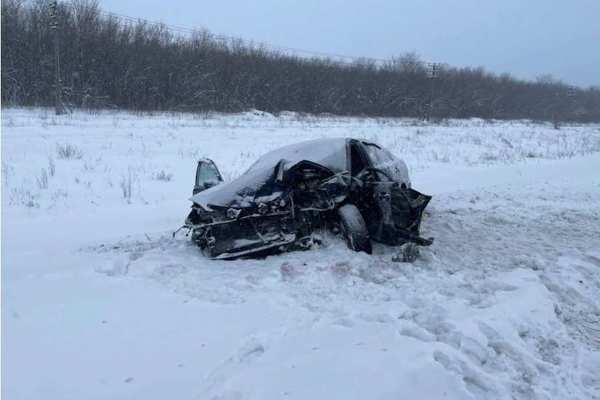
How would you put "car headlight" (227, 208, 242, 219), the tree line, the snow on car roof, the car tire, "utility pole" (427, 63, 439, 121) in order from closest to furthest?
"car headlight" (227, 208, 242, 219), the car tire, the snow on car roof, the tree line, "utility pole" (427, 63, 439, 121)

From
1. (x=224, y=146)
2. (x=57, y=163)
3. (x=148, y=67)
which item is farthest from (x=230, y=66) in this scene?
(x=57, y=163)

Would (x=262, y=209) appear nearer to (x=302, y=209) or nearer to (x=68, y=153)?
(x=302, y=209)

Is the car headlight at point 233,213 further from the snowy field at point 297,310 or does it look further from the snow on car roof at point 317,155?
the snow on car roof at point 317,155

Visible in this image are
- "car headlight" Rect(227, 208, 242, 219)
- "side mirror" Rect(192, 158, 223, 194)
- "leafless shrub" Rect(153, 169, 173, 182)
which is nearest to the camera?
"car headlight" Rect(227, 208, 242, 219)

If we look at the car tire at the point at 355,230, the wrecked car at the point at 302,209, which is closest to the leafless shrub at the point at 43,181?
the wrecked car at the point at 302,209

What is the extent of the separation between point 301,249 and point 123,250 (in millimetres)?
2085

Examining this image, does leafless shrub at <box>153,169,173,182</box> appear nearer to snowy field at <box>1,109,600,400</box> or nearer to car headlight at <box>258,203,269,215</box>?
snowy field at <box>1,109,600,400</box>

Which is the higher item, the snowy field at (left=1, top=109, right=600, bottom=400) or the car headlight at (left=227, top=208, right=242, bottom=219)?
the car headlight at (left=227, top=208, right=242, bottom=219)

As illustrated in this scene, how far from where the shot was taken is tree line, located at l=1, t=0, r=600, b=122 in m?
28.5

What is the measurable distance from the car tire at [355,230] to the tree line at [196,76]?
80.2 feet

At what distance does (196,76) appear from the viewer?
35.3 meters

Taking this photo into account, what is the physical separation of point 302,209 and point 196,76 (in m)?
32.3

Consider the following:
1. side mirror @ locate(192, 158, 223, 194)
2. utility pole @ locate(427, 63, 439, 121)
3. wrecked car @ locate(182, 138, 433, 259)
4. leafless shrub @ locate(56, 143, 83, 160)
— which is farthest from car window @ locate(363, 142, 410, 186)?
utility pole @ locate(427, 63, 439, 121)

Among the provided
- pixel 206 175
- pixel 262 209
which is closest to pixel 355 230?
pixel 262 209
